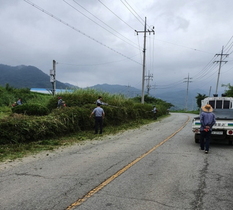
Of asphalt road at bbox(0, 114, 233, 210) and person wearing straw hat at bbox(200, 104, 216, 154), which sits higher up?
person wearing straw hat at bbox(200, 104, 216, 154)

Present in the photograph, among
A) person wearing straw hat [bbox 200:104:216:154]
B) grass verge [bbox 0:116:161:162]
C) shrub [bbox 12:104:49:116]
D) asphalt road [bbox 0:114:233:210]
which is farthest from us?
shrub [bbox 12:104:49:116]

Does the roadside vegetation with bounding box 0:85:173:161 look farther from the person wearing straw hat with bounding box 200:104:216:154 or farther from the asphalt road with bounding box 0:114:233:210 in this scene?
the person wearing straw hat with bounding box 200:104:216:154

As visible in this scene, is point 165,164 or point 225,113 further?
point 225,113

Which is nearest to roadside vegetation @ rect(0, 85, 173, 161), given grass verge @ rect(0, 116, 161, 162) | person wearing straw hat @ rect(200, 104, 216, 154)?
grass verge @ rect(0, 116, 161, 162)

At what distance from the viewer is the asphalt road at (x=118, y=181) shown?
4.41 m

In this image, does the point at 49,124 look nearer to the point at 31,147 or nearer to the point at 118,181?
the point at 31,147

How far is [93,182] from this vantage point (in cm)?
554

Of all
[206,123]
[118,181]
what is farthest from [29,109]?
[118,181]

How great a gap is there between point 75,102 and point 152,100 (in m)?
43.9

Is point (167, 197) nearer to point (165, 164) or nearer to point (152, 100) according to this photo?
point (165, 164)

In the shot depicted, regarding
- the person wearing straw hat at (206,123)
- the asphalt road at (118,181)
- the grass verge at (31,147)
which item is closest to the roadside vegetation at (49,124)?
the grass verge at (31,147)

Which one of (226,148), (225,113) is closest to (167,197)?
(226,148)

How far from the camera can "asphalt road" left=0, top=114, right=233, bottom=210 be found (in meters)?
4.41

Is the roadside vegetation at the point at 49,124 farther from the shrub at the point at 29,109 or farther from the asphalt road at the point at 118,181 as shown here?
the asphalt road at the point at 118,181
